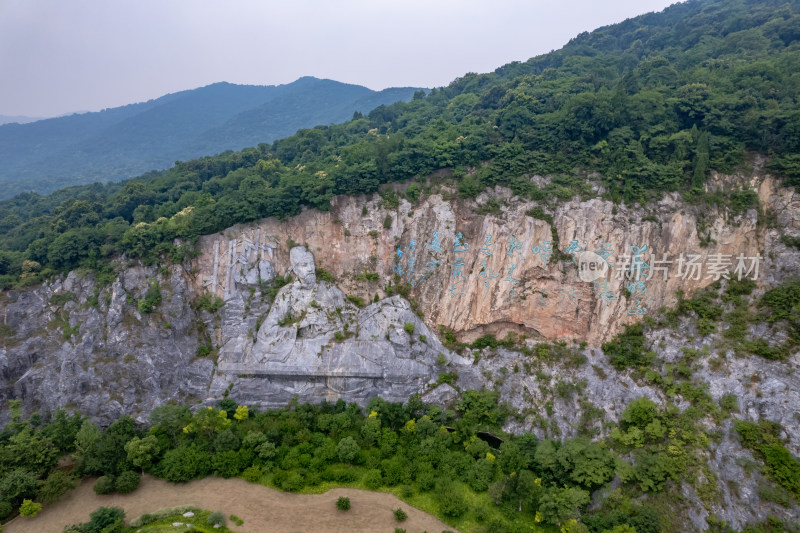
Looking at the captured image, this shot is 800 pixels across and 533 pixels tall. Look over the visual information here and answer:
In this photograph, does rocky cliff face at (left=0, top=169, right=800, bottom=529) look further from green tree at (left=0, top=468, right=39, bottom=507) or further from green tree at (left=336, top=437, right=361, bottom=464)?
green tree at (left=0, top=468, right=39, bottom=507)

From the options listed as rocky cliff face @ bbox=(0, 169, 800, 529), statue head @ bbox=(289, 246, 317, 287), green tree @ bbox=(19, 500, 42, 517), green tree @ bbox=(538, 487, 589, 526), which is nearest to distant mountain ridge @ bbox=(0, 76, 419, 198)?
rocky cliff face @ bbox=(0, 169, 800, 529)

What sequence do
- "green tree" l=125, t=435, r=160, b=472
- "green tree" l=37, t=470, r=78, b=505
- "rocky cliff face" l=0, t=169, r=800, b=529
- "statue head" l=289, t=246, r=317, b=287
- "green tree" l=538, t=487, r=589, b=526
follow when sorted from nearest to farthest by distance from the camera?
"green tree" l=538, t=487, r=589, b=526 < "green tree" l=37, t=470, r=78, b=505 < "green tree" l=125, t=435, r=160, b=472 < "rocky cliff face" l=0, t=169, r=800, b=529 < "statue head" l=289, t=246, r=317, b=287

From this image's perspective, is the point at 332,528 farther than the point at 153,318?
No

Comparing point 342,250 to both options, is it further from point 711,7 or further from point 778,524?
point 711,7

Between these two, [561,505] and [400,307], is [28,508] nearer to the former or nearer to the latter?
[400,307]

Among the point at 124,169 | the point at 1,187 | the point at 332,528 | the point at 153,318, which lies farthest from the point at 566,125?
the point at 1,187

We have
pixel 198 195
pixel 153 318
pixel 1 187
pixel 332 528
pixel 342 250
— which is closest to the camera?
pixel 332 528

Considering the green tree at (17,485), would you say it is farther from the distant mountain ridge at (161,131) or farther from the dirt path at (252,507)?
the distant mountain ridge at (161,131)
